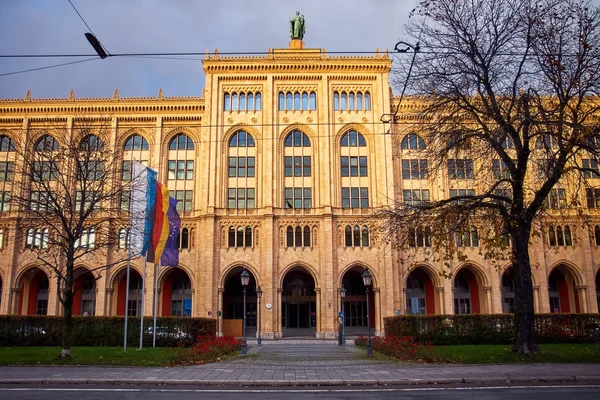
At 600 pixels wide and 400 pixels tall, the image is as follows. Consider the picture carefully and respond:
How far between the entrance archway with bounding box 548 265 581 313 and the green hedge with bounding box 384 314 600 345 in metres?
23.4

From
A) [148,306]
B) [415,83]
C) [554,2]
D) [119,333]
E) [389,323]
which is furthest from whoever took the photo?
[148,306]

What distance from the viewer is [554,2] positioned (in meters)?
18.9

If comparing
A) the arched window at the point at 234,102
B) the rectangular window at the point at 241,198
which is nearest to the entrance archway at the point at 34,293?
the rectangular window at the point at 241,198

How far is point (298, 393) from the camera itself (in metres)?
13.0

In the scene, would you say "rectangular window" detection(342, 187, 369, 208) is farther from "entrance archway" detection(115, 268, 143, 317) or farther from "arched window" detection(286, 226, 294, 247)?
"entrance archway" detection(115, 268, 143, 317)

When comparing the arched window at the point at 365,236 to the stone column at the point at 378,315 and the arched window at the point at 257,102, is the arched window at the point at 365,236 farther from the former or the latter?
the arched window at the point at 257,102

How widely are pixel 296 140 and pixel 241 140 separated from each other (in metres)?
5.21

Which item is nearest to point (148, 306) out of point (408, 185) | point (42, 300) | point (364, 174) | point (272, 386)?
point (42, 300)

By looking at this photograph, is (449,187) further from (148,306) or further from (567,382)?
(567,382)

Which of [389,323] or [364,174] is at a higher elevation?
[364,174]

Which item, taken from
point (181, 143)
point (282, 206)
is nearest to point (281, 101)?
point (282, 206)

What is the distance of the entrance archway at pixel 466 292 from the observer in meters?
49.6

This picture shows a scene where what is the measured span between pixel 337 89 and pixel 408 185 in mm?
11438

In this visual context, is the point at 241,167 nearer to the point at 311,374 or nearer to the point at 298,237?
the point at 298,237
